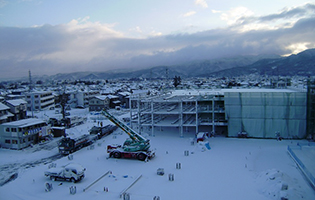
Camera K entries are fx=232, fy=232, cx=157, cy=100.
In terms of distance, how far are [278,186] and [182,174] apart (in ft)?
15.5

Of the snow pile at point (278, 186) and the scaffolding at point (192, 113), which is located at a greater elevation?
the scaffolding at point (192, 113)

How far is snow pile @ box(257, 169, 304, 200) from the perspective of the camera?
9891 millimetres

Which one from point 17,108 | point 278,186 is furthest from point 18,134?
point 278,186

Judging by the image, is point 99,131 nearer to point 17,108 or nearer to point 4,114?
point 4,114

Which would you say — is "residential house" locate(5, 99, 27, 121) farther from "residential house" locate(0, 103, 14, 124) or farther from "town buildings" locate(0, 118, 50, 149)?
"town buildings" locate(0, 118, 50, 149)

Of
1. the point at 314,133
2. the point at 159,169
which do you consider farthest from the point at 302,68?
the point at 159,169

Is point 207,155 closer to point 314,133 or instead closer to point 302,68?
point 314,133

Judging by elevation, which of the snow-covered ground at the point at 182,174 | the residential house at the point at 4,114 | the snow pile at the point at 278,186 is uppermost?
the residential house at the point at 4,114

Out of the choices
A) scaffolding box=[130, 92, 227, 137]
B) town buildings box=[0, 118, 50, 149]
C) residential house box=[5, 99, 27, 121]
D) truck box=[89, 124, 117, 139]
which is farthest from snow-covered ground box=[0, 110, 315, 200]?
residential house box=[5, 99, 27, 121]

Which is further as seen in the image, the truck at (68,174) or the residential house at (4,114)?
the residential house at (4,114)

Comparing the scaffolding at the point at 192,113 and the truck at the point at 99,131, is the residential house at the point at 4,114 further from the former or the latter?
the scaffolding at the point at 192,113

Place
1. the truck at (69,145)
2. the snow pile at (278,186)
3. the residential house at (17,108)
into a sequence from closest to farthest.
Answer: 1. the snow pile at (278,186)
2. the truck at (69,145)
3. the residential house at (17,108)

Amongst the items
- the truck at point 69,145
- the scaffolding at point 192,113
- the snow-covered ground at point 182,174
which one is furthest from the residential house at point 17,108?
the scaffolding at point 192,113

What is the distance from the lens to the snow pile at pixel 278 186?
989 centimetres
